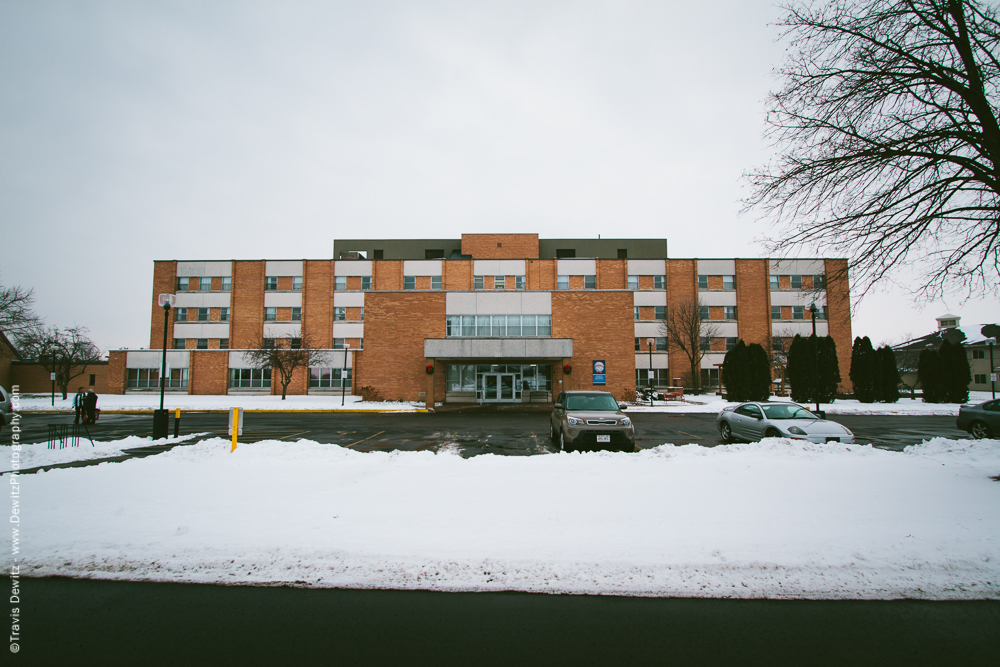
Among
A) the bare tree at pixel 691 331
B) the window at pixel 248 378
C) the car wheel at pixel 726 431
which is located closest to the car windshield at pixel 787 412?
the car wheel at pixel 726 431

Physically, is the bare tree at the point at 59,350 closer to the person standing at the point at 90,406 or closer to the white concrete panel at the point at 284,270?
the white concrete panel at the point at 284,270

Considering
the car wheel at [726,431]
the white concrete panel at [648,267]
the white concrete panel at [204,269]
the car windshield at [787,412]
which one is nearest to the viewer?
the car windshield at [787,412]

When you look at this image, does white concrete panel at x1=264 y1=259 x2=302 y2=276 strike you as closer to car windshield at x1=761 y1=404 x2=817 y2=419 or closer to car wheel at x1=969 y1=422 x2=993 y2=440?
car windshield at x1=761 y1=404 x2=817 y2=419

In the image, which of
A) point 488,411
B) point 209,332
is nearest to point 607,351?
point 488,411

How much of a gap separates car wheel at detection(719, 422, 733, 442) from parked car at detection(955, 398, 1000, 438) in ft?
26.4

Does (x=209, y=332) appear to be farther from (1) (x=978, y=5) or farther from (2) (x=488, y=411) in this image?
(1) (x=978, y=5)

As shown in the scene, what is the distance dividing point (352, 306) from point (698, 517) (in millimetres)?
48923

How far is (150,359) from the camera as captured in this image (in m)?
46.6

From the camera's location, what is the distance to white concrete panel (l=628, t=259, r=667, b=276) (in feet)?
171

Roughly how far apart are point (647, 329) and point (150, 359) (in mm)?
52776

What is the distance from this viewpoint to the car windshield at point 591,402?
12359mm

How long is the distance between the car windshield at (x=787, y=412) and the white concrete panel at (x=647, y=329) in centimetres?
3893

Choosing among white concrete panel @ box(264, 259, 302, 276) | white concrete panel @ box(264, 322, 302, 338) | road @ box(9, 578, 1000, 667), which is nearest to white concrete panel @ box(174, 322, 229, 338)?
white concrete panel @ box(264, 322, 302, 338)

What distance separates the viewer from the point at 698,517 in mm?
5699
